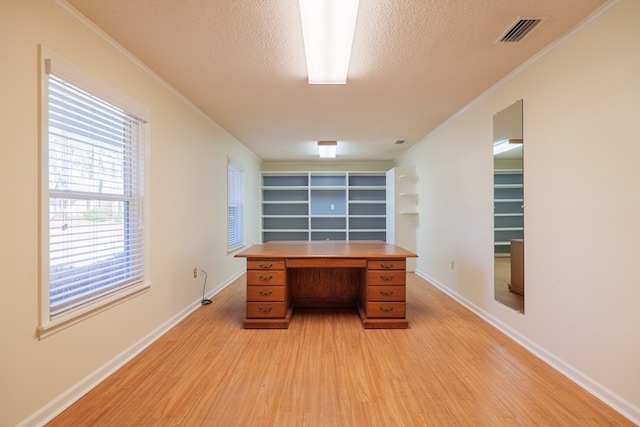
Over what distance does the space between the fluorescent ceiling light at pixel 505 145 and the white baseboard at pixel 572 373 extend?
5.40ft

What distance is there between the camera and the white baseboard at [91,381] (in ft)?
5.13

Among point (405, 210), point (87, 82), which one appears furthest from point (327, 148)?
point (87, 82)

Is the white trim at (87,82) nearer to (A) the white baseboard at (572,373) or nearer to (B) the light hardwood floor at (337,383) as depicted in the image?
(B) the light hardwood floor at (337,383)

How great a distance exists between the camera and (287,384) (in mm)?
1954

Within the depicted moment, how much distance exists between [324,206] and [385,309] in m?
4.22

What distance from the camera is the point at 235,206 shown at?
5109mm

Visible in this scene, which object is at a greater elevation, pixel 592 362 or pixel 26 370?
pixel 26 370

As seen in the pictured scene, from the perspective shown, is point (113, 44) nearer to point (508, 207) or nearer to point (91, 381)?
point (91, 381)

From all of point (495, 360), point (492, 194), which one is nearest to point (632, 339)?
point (495, 360)

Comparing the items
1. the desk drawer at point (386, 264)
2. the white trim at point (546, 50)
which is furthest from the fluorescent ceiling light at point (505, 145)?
the desk drawer at point (386, 264)

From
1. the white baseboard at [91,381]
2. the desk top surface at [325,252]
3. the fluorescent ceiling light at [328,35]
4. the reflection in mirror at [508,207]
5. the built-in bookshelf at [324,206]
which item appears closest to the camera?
the white baseboard at [91,381]

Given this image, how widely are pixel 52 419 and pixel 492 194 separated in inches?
146

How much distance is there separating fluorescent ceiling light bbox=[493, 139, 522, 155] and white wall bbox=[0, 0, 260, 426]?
323 cm

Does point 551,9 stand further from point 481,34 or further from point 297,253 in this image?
point 297,253
